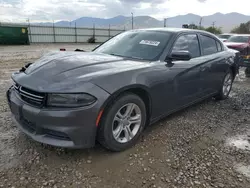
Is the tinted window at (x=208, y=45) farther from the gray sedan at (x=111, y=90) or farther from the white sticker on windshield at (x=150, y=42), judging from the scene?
the white sticker on windshield at (x=150, y=42)

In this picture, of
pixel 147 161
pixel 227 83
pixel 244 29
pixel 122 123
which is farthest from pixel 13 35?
pixel 244 29

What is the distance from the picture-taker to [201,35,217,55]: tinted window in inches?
161

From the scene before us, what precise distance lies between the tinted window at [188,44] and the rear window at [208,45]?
8.6 inches

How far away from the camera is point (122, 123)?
2.70m

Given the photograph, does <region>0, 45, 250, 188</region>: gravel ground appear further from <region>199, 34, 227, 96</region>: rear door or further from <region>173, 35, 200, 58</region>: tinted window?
<region>173, 35, 200, 58</region>: tinted window

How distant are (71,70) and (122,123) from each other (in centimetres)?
89

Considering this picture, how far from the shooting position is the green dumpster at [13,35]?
21.6 meters

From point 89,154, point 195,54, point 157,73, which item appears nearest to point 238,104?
point 195,54

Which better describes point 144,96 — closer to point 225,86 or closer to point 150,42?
point 150,42

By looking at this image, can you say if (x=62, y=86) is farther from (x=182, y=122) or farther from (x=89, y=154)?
(x=182, y=122)

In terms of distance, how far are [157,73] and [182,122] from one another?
3.83ft

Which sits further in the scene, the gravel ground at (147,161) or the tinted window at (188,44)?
the tinted window at (188,44)

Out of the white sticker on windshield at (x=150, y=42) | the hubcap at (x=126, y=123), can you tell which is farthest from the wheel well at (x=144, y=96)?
the white sticker on windshield at (x=150, y=42)

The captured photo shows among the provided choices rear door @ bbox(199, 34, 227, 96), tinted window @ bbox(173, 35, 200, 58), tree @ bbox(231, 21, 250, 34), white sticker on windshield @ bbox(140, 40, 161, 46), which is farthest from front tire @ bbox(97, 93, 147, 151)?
tree @ bbox(231, 21, 250, 34)
